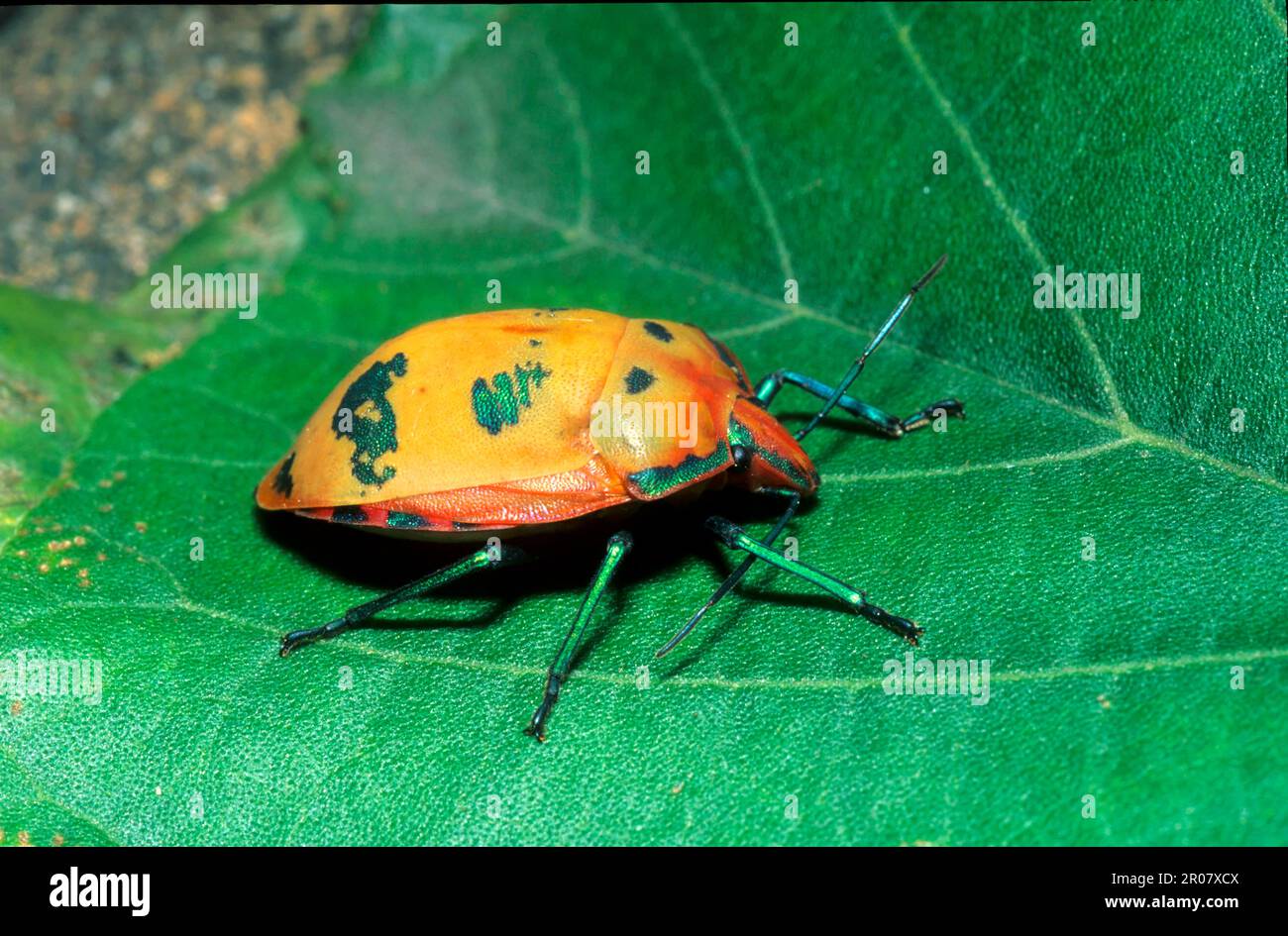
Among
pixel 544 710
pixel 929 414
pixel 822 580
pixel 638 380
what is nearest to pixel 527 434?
pixel 638 380

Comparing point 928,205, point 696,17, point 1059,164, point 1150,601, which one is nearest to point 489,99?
point 696,17

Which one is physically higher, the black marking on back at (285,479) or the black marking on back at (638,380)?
the black marking on back at (638,380)

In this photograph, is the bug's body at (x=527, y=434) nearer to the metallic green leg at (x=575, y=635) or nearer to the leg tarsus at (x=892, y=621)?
the metallic green leg at (x=575, y=635)

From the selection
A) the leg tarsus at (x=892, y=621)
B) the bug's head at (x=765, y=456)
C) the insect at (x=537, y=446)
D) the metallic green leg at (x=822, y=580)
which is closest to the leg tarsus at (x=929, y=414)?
the insect at (x=537, y=446)

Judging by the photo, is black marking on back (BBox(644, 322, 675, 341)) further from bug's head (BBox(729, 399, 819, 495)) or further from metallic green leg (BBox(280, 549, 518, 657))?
metallic green leg (BBox(280, 549, 518, 657))

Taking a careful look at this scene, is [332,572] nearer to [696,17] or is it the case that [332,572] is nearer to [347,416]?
[347,416]

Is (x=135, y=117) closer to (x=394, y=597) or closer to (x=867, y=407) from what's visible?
(x=394, y=597)

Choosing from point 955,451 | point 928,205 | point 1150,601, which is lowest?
point 1150,601
